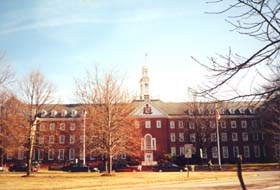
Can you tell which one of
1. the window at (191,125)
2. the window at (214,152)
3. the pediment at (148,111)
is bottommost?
the window at (214,152)

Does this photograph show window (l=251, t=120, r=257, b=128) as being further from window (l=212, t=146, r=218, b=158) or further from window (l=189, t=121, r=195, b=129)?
window (l=189, t=121, r=195, b=129)

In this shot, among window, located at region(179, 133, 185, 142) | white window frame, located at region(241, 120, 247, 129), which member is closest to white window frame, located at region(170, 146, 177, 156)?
window, located at region(179, 133, 185, 142)

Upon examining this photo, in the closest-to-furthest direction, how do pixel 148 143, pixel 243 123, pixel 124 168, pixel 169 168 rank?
pixel 169 168
pixel 124 168
pixel 148 143
pixel 243 123

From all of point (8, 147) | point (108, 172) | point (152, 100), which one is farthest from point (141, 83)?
point (108, 172)

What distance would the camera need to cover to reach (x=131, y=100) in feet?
129

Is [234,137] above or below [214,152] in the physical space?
above

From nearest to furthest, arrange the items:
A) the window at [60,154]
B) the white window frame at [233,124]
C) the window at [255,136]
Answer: the window at [60,154] → the window at [255,136] → the white window frame at [233,124]

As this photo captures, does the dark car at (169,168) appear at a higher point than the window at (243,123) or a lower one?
lower

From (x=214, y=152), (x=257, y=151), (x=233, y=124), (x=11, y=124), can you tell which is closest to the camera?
(x=11, y=124)

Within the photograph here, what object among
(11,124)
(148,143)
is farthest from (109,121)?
(148,143)

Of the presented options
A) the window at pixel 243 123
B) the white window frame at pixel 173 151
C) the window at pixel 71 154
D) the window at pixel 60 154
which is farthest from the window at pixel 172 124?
the window at pixel 60 154

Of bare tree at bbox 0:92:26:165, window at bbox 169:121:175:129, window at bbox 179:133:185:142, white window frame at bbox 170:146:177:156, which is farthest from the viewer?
window at bbox 169:121:175:129

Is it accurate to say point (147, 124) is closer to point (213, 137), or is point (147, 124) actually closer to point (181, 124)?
point (181, 124)

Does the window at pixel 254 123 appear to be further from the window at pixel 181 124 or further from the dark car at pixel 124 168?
the dark car at pixel 124 168
